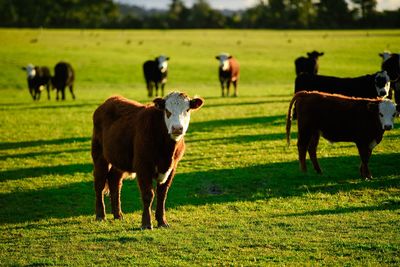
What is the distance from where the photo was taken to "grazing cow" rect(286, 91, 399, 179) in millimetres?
11305

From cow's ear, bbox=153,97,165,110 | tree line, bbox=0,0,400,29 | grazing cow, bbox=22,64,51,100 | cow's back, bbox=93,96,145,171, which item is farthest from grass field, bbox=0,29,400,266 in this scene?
tree line, bbox=0,0,400,29

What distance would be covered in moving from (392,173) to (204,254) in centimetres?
627

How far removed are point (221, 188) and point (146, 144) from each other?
3.25 meters

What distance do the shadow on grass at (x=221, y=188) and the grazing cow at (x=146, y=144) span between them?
1349 millimetres

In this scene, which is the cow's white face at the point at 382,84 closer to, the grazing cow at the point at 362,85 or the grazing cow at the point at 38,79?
the grazing cow at the point at 362,85

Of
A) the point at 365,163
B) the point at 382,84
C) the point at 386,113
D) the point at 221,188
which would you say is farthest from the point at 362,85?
the point at 221,188

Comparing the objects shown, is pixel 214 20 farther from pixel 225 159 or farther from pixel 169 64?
pixel 225 159

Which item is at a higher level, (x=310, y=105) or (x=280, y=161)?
(x=310, y=105)

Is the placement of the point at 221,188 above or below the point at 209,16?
below

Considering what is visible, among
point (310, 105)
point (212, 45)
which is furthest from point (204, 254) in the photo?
point (212, 45)

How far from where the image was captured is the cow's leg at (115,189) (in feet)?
30.4

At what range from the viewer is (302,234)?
7.65 meters

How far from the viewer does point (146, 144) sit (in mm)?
8195

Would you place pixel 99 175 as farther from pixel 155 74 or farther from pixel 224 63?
pixel 224 63
